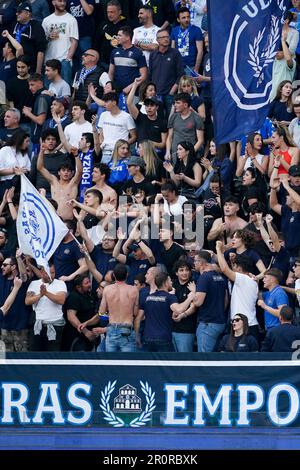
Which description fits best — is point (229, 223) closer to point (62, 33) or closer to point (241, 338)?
point (241, 338)

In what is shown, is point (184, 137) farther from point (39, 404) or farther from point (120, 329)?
point (39, 404)

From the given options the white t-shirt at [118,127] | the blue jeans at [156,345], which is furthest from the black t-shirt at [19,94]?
the blue jeans at [156,345]

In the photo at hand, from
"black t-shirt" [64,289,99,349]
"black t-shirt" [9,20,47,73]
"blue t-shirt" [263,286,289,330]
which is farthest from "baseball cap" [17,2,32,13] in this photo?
"blue t-shirt" [263,286,289,330]

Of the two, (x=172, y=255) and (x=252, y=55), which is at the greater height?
(x=252, y=55)

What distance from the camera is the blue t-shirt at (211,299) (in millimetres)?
15156

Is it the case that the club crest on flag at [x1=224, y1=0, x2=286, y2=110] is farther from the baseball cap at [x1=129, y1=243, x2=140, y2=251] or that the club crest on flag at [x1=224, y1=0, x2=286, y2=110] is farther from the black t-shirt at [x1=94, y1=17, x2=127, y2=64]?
the black t-shirt at [x1=94, y1=17, x2=127, y2=64]

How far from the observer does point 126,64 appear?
19.7 meters

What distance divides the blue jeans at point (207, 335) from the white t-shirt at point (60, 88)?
6.03m

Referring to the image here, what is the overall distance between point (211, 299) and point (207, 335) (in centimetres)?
39

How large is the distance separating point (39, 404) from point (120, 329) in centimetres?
127

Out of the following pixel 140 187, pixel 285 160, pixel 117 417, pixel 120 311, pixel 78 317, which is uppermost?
pixel 285 160

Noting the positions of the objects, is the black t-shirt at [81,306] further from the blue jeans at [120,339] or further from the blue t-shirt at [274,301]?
the blue t-shirt at [274,301]

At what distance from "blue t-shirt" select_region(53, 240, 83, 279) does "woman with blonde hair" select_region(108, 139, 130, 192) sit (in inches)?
67.5

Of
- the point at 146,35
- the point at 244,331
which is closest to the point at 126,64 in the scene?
the point at 146,35
